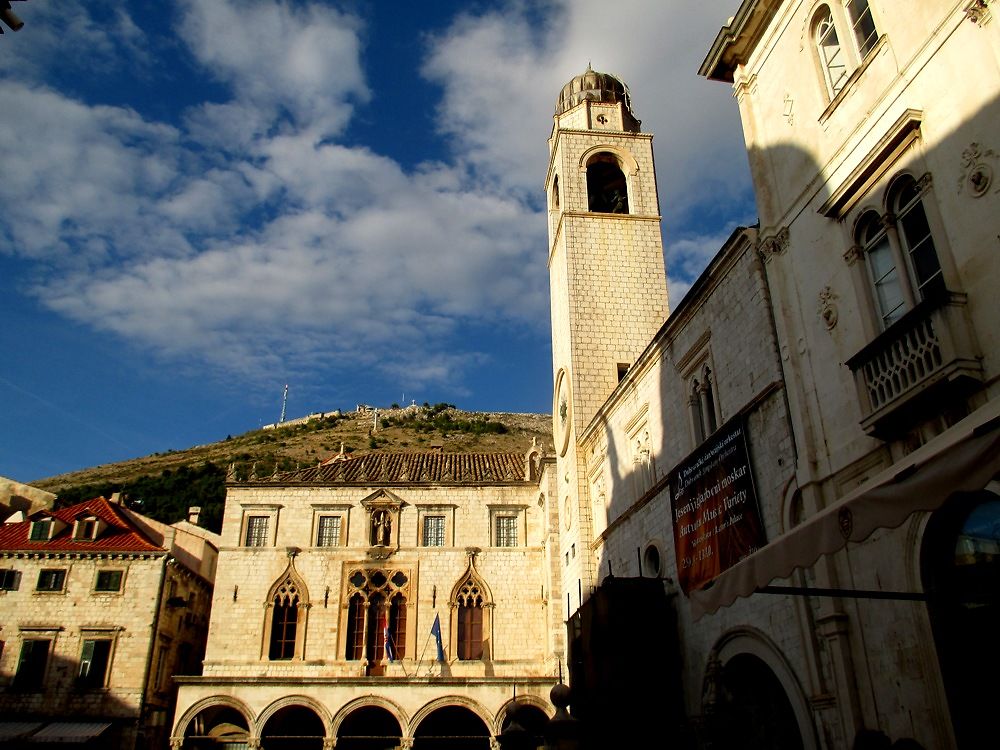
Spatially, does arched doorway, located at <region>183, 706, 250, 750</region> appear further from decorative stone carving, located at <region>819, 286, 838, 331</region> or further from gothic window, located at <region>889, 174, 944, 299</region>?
gothic window, located at <region>889, 174, 944, 299</region>

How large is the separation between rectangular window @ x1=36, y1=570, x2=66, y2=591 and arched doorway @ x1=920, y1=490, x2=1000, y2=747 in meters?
30.8

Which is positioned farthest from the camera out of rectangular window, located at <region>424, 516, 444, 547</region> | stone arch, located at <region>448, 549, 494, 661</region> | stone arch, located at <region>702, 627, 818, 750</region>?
rectangular window, located at <region>424, 516, 444, 547</region>

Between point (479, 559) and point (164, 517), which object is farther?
point (164, 517)

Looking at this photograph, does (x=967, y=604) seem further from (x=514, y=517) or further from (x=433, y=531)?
(x=433, y=531)

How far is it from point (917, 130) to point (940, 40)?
43.0 inches

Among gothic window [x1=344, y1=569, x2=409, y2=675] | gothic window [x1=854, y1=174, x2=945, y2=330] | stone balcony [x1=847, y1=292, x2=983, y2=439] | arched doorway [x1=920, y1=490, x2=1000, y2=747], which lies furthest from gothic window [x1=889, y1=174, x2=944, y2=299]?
gothic window [x1=344, y1=569, x2=409, y2=675]

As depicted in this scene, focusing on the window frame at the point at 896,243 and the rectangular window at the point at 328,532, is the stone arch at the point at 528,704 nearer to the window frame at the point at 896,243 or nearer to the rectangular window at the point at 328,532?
the rectangular window at the point at 328,532

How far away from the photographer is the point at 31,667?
28922 mm

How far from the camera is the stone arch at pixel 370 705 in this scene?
91.4 ft

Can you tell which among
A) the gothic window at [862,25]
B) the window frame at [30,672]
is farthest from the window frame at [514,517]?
the gothic window at [862,25]

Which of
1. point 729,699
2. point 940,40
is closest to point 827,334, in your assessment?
point 940,40

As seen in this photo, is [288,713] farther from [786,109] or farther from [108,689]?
→ [786,109]

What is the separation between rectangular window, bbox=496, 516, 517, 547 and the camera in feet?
109

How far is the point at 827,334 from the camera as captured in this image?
39.1 ft
